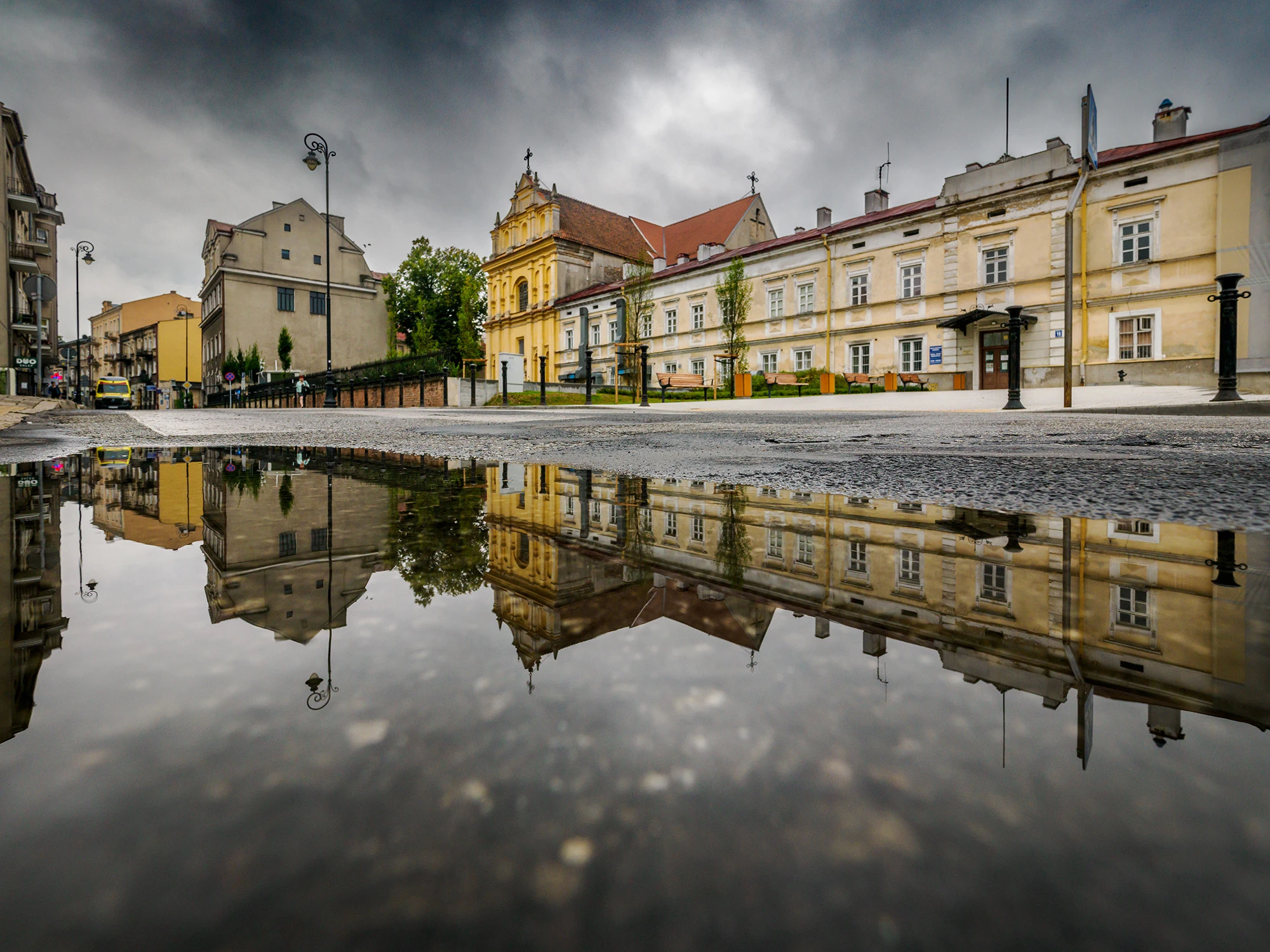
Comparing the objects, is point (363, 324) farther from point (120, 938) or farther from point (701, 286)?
point (120, 938)

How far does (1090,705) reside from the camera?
30.6 inches

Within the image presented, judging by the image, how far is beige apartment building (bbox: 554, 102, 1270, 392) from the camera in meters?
20.1

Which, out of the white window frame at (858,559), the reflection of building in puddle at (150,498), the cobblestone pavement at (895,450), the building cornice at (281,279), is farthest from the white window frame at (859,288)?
the building cornice at (281,279)

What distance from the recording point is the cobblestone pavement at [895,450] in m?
2.59

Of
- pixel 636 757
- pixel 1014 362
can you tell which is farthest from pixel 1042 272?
Answer: pixel 636 757

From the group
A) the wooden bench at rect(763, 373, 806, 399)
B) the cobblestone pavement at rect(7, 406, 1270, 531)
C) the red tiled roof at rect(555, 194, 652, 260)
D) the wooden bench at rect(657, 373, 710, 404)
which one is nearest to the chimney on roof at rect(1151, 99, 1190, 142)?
the wooden bench at rect(763, 373, 806, 399)

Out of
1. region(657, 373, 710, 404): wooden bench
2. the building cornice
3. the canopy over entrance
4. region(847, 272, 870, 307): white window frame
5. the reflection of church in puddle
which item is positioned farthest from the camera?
the building cornice

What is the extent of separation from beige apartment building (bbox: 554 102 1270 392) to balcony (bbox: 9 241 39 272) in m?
32.4

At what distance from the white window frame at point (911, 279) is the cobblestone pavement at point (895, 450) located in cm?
1886

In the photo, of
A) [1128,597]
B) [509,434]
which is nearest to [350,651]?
[1128,597]

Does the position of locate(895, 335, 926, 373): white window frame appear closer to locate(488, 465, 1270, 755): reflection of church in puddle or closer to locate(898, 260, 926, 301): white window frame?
locate(898, 260, 926, 301): white window frame

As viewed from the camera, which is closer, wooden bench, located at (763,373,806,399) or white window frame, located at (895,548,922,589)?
white window frame, located at (895,548,922,589)

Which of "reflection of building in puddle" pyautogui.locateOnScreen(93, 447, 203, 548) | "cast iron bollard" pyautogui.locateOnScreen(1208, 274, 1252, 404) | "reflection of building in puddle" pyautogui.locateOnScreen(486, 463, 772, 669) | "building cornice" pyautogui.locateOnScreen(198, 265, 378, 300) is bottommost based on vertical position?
"reflection of building in puddle" pyautogui.locateOnScreen(486, 463, 772, 669)

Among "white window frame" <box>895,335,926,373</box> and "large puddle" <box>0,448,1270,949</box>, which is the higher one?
"white window frame" <box>895,335,926,373</box>
